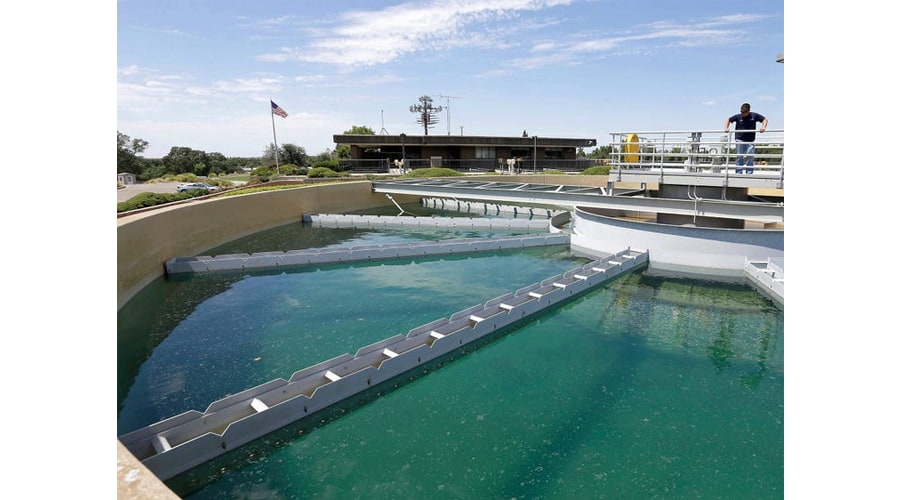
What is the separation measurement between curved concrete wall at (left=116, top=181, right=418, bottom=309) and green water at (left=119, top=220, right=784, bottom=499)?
1.08 meters

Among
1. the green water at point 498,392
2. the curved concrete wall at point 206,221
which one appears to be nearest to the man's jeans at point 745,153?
the green water at point 498,392

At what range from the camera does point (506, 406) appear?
25.1 feet

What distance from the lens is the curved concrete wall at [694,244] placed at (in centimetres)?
1478

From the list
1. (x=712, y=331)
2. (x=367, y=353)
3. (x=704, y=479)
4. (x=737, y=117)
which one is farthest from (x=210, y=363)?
(x=737, y=117)

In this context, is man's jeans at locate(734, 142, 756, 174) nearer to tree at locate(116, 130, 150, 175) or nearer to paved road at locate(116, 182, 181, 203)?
paved road at locate(116, 182, 181, 203)

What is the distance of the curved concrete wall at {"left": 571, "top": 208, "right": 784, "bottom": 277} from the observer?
14781 mm

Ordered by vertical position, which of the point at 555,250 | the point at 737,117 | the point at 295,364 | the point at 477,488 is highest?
the point at 737,117

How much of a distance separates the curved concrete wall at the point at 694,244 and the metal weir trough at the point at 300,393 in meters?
6.62

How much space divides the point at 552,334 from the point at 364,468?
Result: 18.5 feet

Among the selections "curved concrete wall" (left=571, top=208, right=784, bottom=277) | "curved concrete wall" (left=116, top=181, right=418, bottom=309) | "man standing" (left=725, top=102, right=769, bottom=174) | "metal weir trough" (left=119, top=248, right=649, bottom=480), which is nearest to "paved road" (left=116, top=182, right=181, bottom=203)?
"curved concrete wall" (left=116, top=181, right=418, bottom=309)

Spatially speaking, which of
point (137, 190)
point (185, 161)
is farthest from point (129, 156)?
point (137, 190)

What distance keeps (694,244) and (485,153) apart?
38.3m

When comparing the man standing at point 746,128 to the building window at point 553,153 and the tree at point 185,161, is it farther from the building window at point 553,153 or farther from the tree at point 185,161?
the tree at point 185,161

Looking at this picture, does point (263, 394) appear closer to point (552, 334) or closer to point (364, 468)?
point (364, 468)
